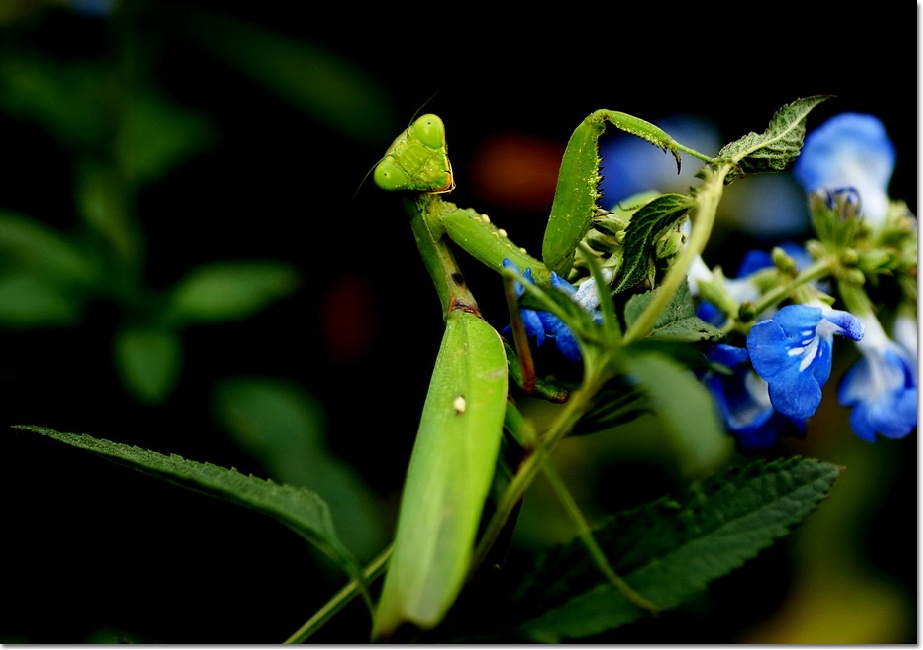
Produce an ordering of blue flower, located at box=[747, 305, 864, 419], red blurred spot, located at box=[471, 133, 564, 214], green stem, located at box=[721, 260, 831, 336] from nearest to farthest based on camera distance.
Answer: blue flower, located at box=[747, 305, 864, 419]
green stem, located at box=[721, 260, 831, 336]
red blurred spot, located at box=[471, 133, 564, 214]

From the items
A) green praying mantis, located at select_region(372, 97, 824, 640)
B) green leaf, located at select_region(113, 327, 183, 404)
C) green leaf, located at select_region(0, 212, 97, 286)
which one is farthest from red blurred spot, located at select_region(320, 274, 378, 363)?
green praying mantis, located at select_region(372, 97, 824, 640)

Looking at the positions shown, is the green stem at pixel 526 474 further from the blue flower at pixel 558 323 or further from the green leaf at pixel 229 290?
the green leaf at pixel 229 290

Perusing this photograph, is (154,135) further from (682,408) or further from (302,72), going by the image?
(682,408)

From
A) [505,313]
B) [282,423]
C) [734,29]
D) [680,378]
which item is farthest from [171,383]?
Result: [734,29]

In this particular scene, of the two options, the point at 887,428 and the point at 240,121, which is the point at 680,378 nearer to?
the point at 887,428

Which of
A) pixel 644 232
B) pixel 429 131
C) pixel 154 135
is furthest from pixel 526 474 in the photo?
pixel 154 135

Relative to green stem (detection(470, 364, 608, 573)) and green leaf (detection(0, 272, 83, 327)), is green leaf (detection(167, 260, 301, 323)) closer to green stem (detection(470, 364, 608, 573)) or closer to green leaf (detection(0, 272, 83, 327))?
green leaf (detection(0, 272, 83, 327))
